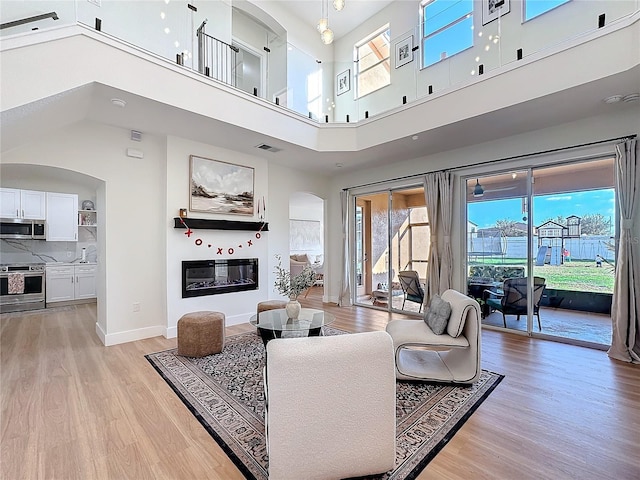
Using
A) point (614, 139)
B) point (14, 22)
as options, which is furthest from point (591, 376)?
point (14, 22)

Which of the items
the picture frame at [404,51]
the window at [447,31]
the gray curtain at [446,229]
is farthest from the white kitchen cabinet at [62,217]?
the gray curtain at [446,229]

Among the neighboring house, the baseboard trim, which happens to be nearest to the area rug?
the baseboard trim

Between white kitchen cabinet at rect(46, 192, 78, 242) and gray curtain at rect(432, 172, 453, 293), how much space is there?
790 centimetres

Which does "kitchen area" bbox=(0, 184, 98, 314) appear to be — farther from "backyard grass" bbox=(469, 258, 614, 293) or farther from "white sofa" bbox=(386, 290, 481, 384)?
"backyard grass" bbox=(469, 258, 614, 293)

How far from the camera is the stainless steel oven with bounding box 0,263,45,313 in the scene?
5.88 meters

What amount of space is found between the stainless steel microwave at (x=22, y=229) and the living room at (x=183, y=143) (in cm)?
211

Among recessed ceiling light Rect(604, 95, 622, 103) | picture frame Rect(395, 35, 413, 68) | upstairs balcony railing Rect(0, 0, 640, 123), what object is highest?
picture frame Rect(395, 35, 413, 68)

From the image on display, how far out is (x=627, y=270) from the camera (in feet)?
11.8

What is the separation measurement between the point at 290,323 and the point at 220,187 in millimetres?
2930

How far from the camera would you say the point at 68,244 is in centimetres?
696

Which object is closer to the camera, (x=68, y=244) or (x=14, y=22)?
(x=14, y=22)

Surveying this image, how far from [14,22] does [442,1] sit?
5675mm

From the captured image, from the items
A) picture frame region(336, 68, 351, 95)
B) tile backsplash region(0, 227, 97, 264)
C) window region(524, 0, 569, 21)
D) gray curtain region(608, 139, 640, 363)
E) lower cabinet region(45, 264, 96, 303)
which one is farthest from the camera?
lower cabinet region(45, 264, 96, 303)

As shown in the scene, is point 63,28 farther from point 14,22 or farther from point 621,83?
point 621,83
